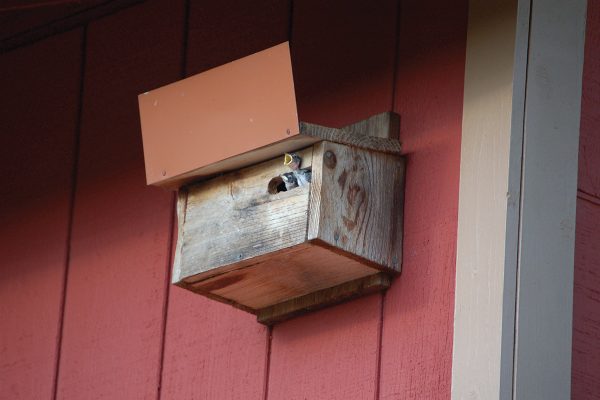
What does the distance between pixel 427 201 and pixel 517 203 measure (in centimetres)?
20

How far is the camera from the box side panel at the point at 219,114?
3199 mm

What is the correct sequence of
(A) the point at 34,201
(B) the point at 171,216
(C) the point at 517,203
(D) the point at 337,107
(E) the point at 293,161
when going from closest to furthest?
(C) the point at 517,203 → (E) the point at 293,161 → (D) the point at 337,107 → (B) the point at 171,216 → (A) the point at 34,201

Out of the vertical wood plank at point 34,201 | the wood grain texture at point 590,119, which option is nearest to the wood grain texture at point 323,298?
the wood grain texture at point 590,119

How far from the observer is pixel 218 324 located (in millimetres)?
3562

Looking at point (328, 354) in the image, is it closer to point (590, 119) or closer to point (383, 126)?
point (383, 126)

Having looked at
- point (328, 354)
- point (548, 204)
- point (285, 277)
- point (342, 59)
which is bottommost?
point (328, 354)

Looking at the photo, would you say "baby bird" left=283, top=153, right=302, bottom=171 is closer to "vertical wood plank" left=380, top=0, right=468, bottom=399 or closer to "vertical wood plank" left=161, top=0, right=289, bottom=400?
"vertical wood plank" left=380, top=0, right=468, bottom=399

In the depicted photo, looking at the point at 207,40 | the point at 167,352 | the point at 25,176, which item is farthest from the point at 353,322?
the point at 25,176

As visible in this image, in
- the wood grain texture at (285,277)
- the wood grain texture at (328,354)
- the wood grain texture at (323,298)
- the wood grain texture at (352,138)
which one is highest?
the wood grain texture at (352,138)

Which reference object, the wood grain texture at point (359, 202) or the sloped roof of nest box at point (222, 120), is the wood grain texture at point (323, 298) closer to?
the wood grain texture at point (359, 202)

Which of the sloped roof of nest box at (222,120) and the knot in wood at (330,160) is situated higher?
the sloped roof of nest box at (222,120)

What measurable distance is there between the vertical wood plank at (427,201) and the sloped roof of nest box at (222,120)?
0.76ft

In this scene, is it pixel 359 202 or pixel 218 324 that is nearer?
pixel 359 202

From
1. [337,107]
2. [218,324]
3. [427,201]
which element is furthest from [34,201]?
[427,201]
